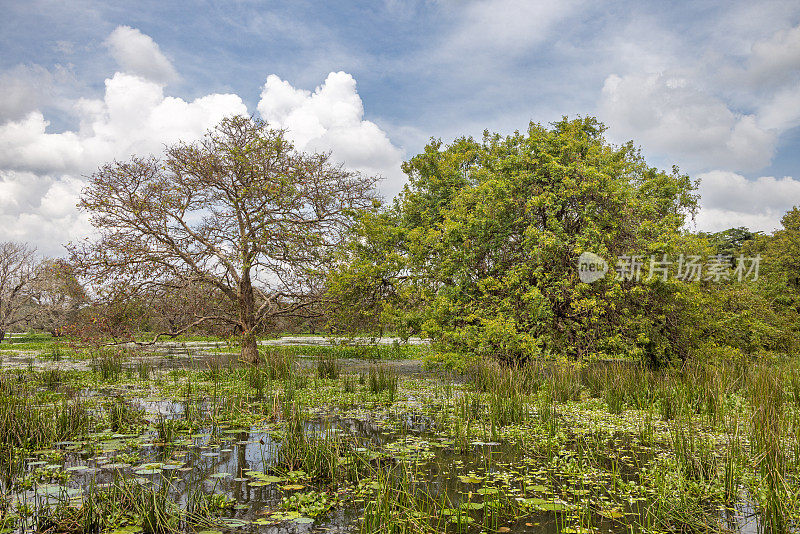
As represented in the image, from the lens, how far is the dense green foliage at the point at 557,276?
452 inches

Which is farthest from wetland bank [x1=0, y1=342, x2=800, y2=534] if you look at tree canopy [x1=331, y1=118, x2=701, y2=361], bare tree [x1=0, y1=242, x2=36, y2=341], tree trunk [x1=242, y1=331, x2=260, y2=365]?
bare tree [x1=0, y1=242, x2=36, y2=341]

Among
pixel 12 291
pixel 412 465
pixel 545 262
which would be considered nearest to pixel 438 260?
pixel 545 262

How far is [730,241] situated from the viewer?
43.0 metres

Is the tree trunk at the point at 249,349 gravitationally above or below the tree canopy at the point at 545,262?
below

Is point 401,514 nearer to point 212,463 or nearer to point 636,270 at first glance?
point 212,463

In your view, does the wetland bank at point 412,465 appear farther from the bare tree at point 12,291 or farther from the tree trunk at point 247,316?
the bare tree at point 12,291

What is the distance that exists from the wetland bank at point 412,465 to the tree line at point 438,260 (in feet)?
10.5

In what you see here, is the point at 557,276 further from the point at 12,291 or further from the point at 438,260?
the point at 12,291

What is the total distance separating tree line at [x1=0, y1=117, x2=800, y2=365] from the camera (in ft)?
38.5

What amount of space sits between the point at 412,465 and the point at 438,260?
9.64 meters

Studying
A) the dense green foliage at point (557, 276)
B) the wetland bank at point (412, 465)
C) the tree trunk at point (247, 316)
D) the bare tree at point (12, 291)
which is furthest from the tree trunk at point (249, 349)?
the bare tree at point (12, 291)

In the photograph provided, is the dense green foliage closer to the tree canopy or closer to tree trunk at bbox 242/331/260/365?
the tree canopy

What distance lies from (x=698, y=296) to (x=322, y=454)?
1061cm

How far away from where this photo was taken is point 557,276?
473 inches
